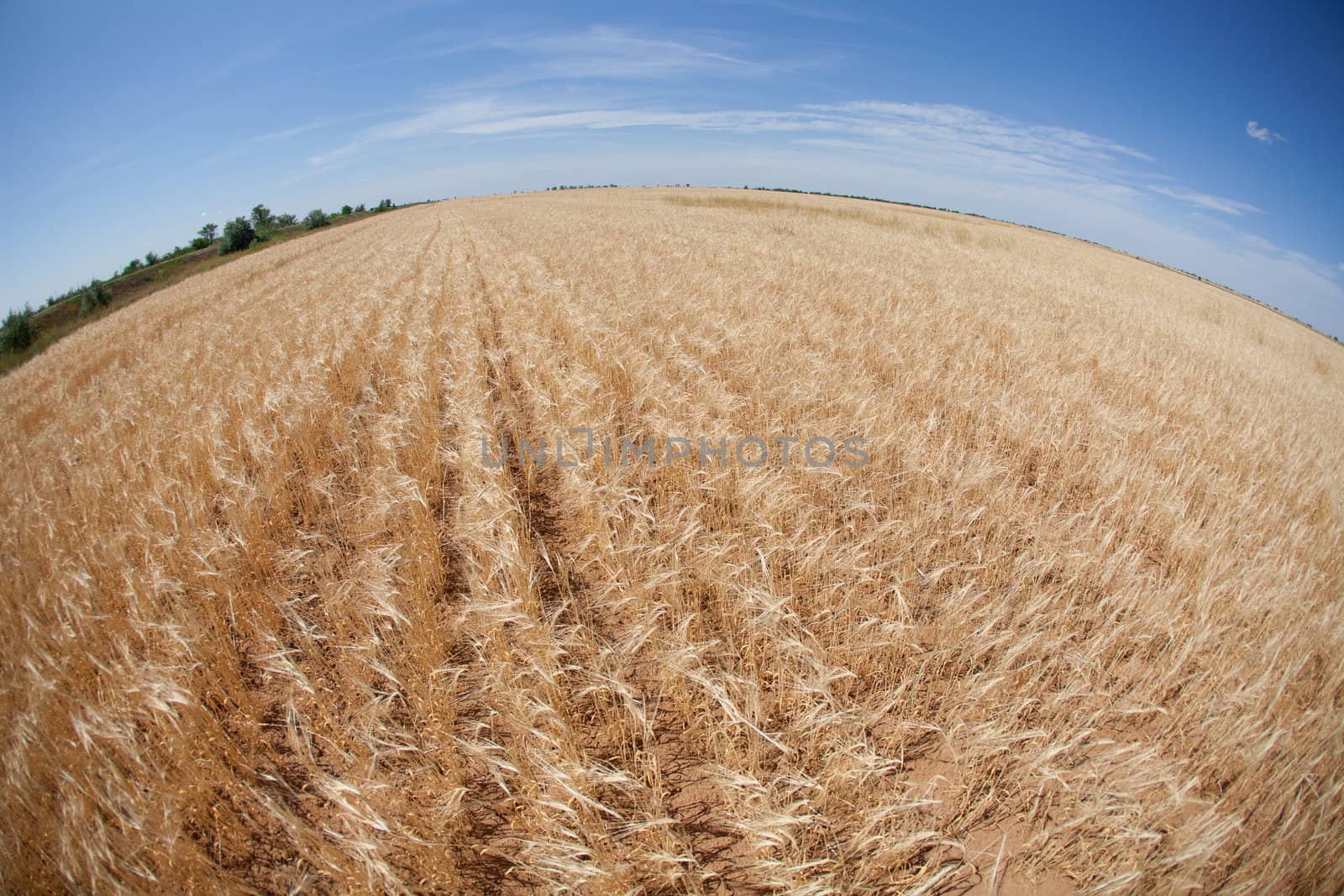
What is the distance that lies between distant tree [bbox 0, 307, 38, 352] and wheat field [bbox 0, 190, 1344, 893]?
23.6 metres

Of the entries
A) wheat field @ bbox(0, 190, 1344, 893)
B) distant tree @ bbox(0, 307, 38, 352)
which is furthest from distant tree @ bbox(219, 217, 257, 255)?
wheat field @ bbox(0, 190, 1344, 893)

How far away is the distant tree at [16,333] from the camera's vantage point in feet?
60.7

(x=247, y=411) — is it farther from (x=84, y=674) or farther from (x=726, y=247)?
(x=726, y=247)

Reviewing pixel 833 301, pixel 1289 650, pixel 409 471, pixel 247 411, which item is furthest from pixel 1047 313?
pixel 247 411

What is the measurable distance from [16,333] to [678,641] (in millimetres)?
30871

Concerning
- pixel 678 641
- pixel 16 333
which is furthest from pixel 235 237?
pixel 678 641

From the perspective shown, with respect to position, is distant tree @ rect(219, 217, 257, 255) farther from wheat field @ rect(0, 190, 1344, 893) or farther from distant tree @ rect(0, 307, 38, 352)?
wheat field @ rect(0, 190, 1344, 893)

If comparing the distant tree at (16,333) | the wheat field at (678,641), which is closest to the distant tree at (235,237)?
the distant tree at (16,333)

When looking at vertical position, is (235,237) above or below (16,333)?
above

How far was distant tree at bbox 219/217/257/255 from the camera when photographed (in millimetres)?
39469

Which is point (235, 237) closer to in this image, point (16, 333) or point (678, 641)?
point (16, 333)

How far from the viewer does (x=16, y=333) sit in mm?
18734

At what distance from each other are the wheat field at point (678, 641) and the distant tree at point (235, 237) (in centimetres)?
4838

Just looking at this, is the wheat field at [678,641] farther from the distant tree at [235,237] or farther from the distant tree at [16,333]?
the distant tree at [235,237]
